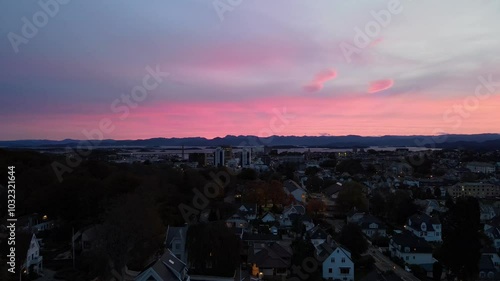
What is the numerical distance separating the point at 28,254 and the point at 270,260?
894cm

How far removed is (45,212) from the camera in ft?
71.7

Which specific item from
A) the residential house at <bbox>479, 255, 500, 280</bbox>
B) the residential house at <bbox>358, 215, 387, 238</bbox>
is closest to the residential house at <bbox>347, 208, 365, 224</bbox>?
the residential house at <bbox>358, 215, 387, 238</bbox>

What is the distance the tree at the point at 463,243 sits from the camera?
14.8 metres

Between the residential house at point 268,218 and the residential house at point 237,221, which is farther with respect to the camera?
the residential house at point 268,218

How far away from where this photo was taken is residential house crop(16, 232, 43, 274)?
1327cm

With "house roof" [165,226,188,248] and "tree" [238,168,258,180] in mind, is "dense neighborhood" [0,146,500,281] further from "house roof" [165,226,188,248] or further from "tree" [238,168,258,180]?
"tree" [238,168,258,180]

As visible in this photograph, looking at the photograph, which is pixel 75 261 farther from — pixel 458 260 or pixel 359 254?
pixel 458 260

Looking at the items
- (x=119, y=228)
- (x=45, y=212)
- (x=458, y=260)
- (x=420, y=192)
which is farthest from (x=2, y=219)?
(x=420, y=192)

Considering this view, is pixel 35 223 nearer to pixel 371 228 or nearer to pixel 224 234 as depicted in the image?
pixel 224 234

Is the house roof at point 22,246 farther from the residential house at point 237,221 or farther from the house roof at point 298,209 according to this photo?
the house roof at point 298,209

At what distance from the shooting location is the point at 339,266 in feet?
53.0

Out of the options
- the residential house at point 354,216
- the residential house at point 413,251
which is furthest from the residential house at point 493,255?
the residential house at point 354,216

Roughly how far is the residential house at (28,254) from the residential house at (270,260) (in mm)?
8002

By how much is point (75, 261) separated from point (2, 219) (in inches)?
190
